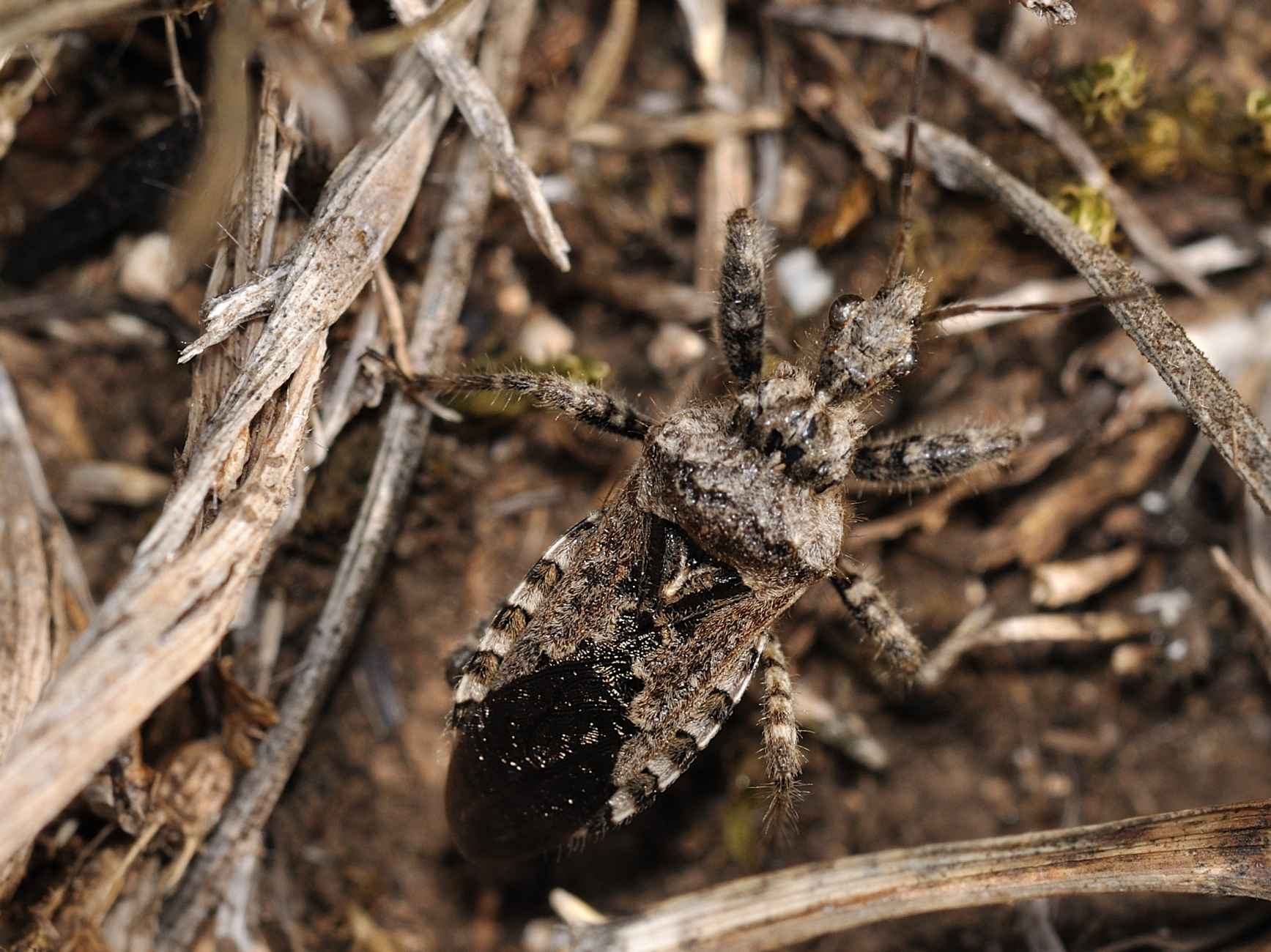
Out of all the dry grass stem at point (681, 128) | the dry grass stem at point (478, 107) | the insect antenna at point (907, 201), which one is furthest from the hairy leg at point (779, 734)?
the dry grass stem at point (681, 128)

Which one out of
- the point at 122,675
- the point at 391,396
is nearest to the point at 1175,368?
the point at 391,396

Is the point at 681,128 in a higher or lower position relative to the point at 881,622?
higher

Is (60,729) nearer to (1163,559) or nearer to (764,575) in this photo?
(764,575)

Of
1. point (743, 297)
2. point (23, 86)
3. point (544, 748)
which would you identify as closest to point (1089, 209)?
point (743, 297)

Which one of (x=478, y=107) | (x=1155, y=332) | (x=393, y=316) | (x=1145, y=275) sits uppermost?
(x=478, y=107)

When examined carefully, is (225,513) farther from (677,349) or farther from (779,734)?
(677,349)

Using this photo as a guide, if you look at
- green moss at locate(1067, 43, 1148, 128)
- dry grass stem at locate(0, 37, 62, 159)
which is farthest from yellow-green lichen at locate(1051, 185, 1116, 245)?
dry grass stem at locate(0, 37, 62, 159)
